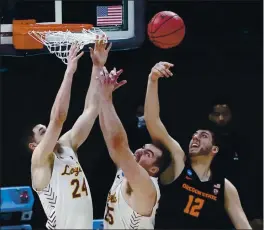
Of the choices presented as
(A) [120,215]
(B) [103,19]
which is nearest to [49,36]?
(B) [103,19]

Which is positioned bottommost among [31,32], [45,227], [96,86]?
[45,227]

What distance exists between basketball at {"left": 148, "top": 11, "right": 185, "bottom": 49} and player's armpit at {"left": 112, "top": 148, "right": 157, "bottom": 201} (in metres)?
0.84

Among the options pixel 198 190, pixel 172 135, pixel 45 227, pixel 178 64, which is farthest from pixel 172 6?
pixel 45 227

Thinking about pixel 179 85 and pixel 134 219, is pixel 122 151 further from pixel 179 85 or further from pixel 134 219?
pixel 179 85

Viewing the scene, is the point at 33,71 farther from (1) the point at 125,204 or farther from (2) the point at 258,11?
(2) the point at 258,11

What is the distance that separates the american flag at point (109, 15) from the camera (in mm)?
5918

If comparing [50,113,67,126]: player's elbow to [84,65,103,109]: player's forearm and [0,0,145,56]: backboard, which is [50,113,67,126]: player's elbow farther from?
→ [0,0,145,56]: backboard

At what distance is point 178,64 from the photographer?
6.56 m

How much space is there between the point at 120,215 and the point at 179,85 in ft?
4.45

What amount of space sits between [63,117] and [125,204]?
2.32 feet

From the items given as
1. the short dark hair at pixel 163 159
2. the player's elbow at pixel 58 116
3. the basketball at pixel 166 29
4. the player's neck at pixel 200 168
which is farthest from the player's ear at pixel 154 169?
the basketball at pixel 166 29

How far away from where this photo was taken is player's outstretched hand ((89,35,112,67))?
224 inches

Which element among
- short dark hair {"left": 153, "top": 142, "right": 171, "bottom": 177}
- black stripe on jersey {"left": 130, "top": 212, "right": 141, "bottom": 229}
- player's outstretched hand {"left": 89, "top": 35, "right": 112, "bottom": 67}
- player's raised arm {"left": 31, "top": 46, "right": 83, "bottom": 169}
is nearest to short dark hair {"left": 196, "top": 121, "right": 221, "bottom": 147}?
short dark hair {"left": 153, "top": 142, "right": 171, "bottom": 177}

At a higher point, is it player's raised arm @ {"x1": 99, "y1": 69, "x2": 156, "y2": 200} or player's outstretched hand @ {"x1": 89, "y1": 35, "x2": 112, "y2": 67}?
player's outstretched hand @ {"x1": 89, "y1": 35, "x2": 112, "y2": 67}
